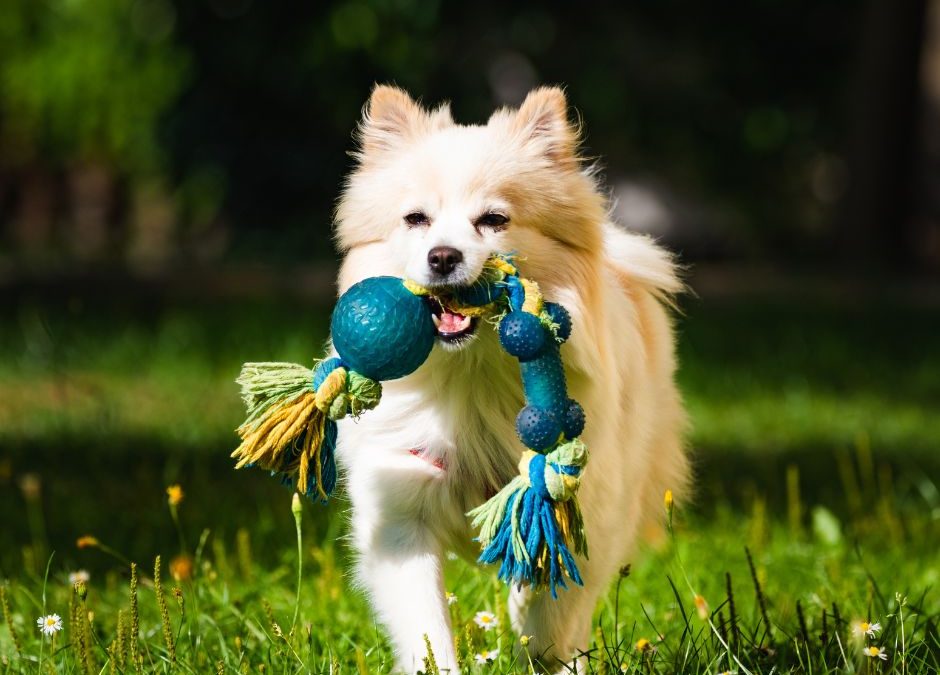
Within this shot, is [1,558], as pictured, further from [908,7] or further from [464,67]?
[464,67]

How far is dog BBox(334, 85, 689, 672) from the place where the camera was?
298 centimetres

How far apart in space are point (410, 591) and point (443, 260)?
2.64ft

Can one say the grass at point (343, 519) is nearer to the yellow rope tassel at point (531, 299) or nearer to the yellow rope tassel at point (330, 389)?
the yellow rope tassel at point (330, 389)

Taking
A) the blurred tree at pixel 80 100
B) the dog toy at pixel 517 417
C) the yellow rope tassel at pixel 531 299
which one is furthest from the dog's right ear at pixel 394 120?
the blurred tree at pixel 80 100

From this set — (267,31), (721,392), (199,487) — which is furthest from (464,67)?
(199,487)

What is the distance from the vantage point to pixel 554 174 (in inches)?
132

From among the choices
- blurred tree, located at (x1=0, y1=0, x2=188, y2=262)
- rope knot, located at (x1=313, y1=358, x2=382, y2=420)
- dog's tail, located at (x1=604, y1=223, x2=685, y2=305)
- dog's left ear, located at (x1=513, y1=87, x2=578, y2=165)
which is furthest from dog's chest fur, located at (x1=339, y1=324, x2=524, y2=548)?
blurred tree, located at (x1=0, y1=0, x2=188, y2=262)

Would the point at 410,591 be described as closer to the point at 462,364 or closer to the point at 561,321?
the point at 462,364

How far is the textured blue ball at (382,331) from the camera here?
9.01 feet

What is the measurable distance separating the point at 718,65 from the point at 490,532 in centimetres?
Answer: 1409

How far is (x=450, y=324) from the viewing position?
2.93 meters

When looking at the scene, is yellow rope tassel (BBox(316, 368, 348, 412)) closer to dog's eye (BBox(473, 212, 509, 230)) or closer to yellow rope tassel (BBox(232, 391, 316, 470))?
yellow rope tassel (BBox(232, 391, 316, 470))

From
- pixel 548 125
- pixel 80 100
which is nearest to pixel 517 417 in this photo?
pixel 548 125

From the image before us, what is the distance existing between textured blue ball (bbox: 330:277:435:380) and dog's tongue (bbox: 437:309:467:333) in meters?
0.08
